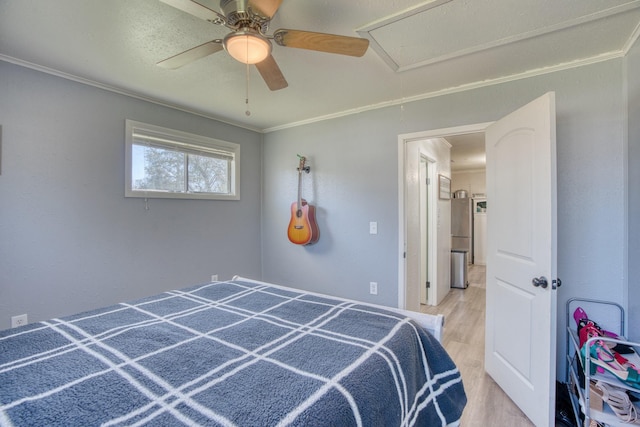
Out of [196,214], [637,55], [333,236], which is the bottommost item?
[333,236]

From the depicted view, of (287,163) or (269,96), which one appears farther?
(287,163)

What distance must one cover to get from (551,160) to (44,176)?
342cm

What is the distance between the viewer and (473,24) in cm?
161

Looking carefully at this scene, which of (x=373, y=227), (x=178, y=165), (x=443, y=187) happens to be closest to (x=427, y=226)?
(x=443, y=187)

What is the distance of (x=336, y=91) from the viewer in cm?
255

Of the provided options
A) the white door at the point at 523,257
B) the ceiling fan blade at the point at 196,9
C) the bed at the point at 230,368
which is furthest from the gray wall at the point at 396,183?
the ceiling fan blade at the point at 196,9

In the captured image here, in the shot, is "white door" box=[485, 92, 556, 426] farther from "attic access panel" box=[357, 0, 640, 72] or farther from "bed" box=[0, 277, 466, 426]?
"bed" box=[0, 277, 466, 426]

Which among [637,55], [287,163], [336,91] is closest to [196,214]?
[287,163]

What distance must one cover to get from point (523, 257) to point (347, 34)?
1.76 metres

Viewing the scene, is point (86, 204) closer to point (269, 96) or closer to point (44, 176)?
point (44, 176)

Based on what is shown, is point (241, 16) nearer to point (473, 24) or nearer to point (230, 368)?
point (473, 24)

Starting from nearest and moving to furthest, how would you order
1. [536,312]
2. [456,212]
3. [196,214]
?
[536,312], [196,214], [456,212]

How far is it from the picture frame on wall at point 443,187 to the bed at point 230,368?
2.92 m

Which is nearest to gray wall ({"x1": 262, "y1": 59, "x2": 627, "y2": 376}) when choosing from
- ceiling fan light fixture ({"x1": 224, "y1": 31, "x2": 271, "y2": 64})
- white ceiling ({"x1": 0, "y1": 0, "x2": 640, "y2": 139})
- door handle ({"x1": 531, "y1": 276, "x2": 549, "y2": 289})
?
white ceiling ({"x1": 0, "y1": 0, "x2": 640, "y2": 139})
